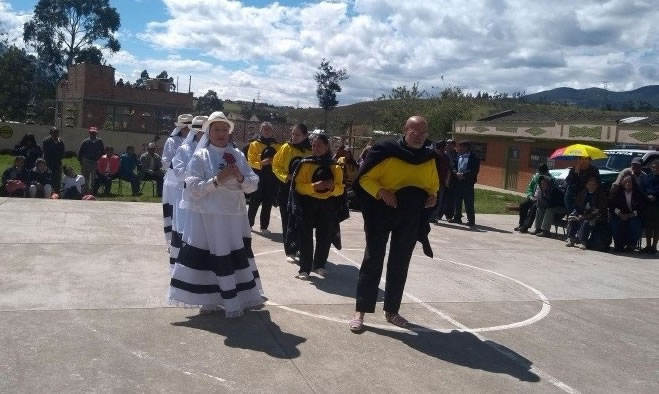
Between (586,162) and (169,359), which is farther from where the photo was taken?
(586,162)

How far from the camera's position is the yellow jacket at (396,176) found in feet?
21.1

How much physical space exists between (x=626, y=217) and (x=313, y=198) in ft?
24.2

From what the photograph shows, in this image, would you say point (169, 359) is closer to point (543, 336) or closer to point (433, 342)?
point (433, 342)

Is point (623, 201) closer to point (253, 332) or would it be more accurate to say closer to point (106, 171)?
point (253, 332)

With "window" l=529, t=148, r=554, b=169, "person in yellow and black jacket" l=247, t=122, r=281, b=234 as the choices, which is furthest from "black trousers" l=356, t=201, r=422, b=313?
"window" l=529, t=148, r=554, b=169

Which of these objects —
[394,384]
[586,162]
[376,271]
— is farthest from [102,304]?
[586,162]

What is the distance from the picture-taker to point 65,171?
52.9ft

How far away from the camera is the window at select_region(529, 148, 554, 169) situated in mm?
35281

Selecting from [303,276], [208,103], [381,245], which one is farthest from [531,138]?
[208,103]

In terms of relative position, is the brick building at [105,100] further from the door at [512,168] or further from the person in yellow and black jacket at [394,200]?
the person in yellow and black jacket at [394,200]

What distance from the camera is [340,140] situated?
16125 millimetres

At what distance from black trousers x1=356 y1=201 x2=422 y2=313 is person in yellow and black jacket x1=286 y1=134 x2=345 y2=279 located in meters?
1.89

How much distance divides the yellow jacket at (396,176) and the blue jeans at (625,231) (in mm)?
8015

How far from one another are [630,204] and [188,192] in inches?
384
